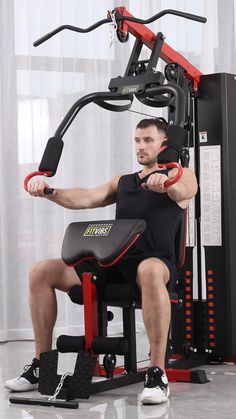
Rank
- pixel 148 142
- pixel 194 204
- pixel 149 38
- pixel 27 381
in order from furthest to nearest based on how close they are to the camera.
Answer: pixel 194 204
pixel 149 38
pixel 148 142
pixel 27 381

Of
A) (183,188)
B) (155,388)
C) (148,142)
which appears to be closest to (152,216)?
(183,188)

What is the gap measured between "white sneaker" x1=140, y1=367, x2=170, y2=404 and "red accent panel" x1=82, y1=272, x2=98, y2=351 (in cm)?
27

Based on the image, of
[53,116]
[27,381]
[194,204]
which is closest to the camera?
[27,381]

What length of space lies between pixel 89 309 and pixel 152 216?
1.64 ft

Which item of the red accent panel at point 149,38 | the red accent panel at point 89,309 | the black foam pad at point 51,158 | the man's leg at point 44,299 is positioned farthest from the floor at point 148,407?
the red accent panel at point 149,38

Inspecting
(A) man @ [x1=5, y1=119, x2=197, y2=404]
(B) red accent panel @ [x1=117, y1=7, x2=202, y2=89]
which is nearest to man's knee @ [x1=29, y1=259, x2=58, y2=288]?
(A) man @ [x1=5, y1=119, x2=197, y2=404]

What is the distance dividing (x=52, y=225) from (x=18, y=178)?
35 centimetres

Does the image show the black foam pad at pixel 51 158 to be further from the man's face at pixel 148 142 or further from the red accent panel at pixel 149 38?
the red accent panel at pixel 149 38

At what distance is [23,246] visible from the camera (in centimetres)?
465

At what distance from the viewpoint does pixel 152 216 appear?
127 inches

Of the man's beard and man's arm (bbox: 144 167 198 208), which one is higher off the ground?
the man's beard

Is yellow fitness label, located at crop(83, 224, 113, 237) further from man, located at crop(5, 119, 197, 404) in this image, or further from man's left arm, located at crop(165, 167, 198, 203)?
man's left arm, located at crop(165, 167, 198, 203)

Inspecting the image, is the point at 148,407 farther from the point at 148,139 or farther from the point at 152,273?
the point at 148,139

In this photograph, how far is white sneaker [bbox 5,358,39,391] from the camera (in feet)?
10.3
